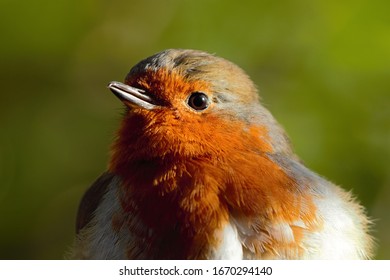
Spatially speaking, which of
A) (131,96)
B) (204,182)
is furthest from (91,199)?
(204,182)

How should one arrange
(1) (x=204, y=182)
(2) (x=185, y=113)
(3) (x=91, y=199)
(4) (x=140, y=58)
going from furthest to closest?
(4) (x=140, y=58), (3) (x=91, y=199), (2) (x=185, y=113), (1) (x=204, y=182)

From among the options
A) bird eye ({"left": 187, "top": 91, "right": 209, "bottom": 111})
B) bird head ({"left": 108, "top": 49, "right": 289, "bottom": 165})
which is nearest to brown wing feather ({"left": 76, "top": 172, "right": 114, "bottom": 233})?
bird head ({"left": 108, "top": 49, "right": 289, "bottom": 165})

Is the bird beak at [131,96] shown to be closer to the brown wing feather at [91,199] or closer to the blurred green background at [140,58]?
the brown wing feather at [91,199]

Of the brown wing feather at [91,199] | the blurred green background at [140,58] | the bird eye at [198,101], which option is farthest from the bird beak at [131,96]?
the blurred green background at [140,58]

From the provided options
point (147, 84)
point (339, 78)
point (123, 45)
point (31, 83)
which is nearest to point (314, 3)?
point (339, 78)

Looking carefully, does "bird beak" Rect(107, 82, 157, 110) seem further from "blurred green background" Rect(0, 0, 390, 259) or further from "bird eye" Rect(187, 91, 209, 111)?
"blurred green background" Rect(0, 0, 390, 259)

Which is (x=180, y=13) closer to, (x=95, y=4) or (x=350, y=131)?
(x=95, y=4)

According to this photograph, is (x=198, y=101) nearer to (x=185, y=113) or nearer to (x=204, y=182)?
(x=185, y=113)
